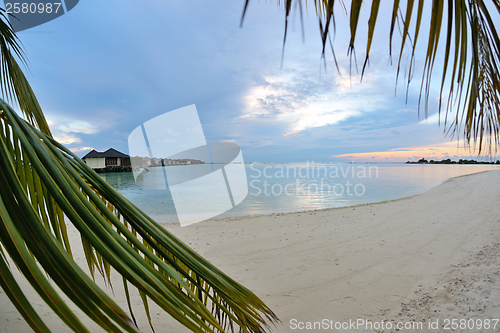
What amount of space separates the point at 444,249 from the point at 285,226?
320cm

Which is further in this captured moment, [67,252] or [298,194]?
[298,194]

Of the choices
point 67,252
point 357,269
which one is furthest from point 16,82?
point 357,269

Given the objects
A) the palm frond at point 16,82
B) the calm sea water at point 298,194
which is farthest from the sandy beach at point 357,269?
the calm sea water at point 298,194

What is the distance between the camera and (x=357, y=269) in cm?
340

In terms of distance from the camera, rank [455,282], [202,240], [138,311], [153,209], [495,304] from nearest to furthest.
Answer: [495,304]
[138,311]
[455,282]
[202,240]
[153,209]

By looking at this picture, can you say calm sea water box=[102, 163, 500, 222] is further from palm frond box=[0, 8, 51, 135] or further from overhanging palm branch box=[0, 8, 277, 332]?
overhanging palm branch box=[0, 8, 277, 332]

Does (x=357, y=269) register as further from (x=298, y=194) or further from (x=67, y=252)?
(x=298, y=194)

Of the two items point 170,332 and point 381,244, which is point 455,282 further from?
point 170,332

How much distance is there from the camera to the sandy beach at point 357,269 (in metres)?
2.28

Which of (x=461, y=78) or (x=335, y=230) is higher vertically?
(x=461, y=78)

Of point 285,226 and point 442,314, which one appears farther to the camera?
point 285,226

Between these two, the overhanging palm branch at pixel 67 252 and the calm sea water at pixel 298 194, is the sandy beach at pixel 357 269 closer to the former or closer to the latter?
the overhanging palm branch at pixel 67 252

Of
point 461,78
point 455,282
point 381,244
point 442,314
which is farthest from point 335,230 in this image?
point 461,78

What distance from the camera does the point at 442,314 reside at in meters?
2.15
